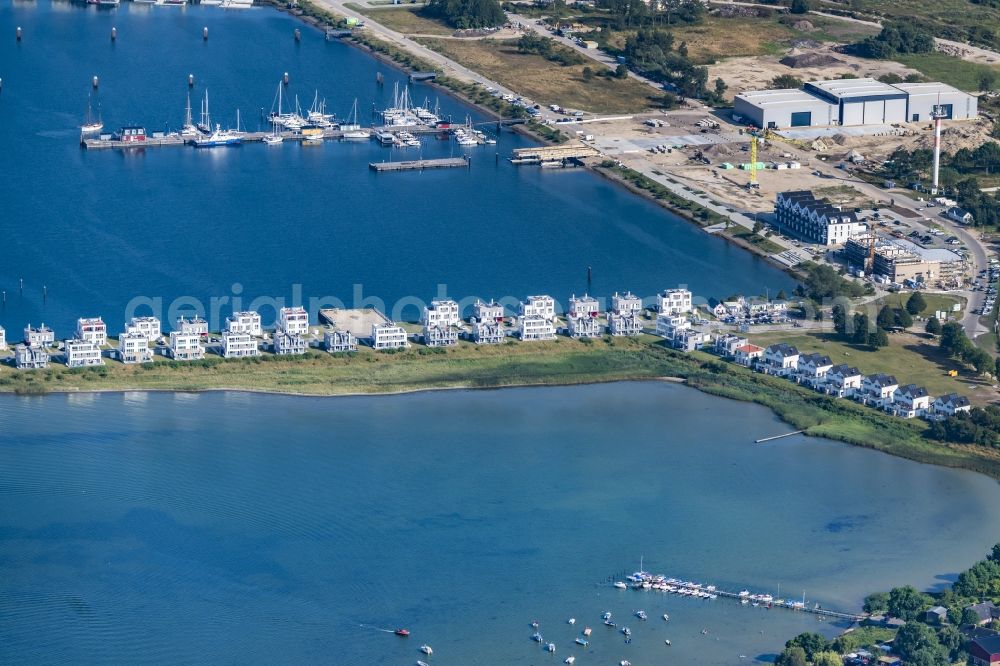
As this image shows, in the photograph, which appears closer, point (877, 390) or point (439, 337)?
point (877, 390)

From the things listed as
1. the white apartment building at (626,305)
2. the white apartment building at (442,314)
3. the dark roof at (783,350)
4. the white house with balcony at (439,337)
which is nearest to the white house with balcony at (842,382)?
the dark roof at (783,350)

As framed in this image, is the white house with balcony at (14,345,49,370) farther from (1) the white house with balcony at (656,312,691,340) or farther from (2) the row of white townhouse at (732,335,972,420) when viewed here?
(2) the row of white townhouse at (732,335,972,420)

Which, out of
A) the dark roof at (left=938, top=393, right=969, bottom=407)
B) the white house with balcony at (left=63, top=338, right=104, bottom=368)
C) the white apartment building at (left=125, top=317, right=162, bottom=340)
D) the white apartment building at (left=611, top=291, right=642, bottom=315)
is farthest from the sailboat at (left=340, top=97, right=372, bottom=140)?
the dark roof at (left=938, top=393, right=969, bottom=407)

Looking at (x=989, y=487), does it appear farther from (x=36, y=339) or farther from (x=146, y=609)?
(x=36, y=339)

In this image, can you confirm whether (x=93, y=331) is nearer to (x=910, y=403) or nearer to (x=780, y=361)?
(x=780, y=361)

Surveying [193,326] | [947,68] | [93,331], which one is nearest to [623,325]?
[193,326]
